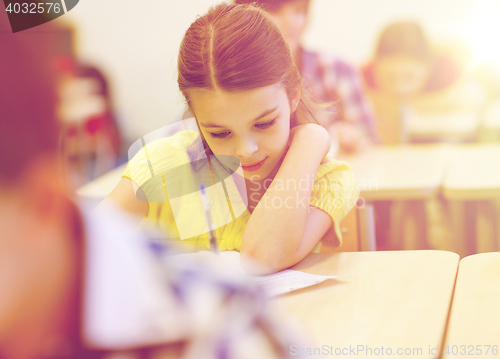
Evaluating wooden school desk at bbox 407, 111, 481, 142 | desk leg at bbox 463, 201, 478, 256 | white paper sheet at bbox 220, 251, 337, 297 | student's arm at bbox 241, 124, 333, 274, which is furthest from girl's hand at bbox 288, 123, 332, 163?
wooden school desk at bbox 407, 111, 481, 142

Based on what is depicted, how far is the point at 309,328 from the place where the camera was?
0.48 metres

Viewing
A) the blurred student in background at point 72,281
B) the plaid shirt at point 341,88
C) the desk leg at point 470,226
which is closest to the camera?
the blurred student in background at point 72,281

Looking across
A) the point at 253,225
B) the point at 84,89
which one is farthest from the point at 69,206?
the point at 84,89

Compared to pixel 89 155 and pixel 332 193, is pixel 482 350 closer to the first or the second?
pixel 332 193

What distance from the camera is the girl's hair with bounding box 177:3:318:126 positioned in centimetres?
69

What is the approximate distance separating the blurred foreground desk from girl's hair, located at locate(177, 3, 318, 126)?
289 mm

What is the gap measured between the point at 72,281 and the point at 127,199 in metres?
0.59

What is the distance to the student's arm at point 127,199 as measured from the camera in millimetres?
791

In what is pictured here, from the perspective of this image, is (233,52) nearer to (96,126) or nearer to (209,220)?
(209,220)

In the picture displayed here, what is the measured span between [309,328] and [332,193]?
319 millimetres

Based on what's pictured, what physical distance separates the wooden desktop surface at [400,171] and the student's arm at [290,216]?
1.33 ft

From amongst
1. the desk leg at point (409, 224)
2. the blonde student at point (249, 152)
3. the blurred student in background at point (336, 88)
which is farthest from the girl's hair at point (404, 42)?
the blonde student at point (249, 152)

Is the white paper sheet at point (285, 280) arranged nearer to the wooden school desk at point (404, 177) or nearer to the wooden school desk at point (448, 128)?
the wooden school desk at point (404, 177)

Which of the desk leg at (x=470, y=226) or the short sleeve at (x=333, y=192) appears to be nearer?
the short sleeve at (x=333, y=192)
